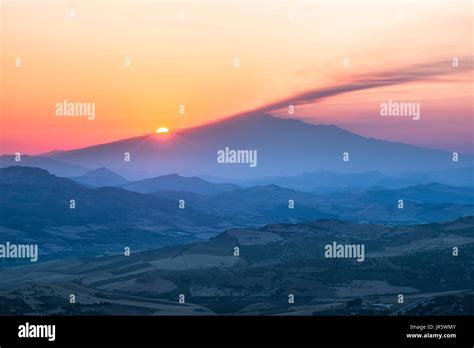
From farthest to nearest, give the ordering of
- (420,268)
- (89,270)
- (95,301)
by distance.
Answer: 1. (89,270)
2. (420,268)
3. (95,301)
